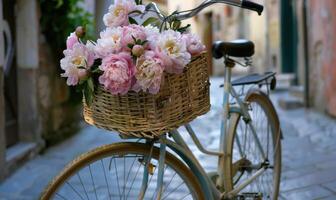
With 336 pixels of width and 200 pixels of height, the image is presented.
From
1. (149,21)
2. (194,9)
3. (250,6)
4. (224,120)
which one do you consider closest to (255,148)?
(224,120)

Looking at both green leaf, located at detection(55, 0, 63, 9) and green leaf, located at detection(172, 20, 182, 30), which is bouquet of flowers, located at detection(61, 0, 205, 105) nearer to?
green leaf, located at detection(172, 20, 182, 30)

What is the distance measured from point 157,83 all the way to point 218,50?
1028mm

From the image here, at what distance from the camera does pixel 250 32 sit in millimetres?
15312

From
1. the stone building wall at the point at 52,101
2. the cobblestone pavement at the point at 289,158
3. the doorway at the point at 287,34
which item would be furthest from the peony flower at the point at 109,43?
the doorway at the point at 287,34

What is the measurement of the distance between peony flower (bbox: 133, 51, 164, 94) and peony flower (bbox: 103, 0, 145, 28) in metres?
0.19

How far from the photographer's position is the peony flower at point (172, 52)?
5.45ft

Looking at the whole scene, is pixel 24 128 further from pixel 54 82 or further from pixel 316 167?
pixel 316 167

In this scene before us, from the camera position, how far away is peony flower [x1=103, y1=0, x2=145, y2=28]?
1.76 metres

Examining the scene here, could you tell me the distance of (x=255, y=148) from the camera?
9.50 ft

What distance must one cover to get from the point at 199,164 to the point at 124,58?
A: 65 centimetres

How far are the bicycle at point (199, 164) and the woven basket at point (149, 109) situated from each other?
11 centimetres

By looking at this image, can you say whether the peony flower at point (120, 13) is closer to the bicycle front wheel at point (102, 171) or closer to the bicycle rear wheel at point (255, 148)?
the bicycle front wheel at point (102, 171)

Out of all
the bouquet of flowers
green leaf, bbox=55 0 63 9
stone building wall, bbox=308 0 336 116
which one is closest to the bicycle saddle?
the bouquet of flowers

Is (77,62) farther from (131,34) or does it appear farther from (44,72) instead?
(44,72)
